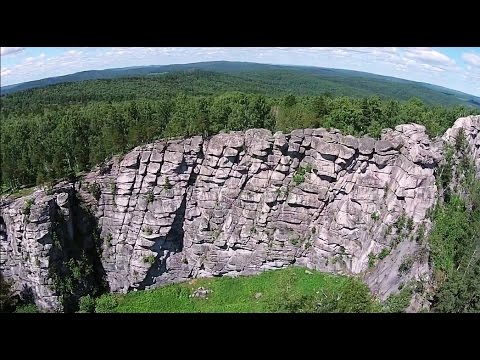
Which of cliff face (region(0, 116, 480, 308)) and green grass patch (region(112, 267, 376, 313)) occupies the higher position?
cliff face (region(0, 116, 480, 308))

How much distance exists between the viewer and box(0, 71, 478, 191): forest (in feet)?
49.9

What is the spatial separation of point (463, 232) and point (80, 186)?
13.5 metres

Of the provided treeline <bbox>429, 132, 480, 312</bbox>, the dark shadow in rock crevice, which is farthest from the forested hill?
the dark shadow in rock crevice

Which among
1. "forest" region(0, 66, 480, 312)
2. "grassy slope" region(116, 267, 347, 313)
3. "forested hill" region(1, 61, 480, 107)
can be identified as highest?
"forested hill" region(1, 61, 480, 107)

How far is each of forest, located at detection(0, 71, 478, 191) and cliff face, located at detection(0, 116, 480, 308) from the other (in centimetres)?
94

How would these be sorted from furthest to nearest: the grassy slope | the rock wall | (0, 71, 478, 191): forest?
(0, 71, 478, 191): forest < the grassy slope < the rock wall

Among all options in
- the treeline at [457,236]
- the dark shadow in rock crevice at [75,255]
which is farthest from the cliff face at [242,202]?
the treeline at [457,236]

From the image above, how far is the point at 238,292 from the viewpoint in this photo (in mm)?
14859

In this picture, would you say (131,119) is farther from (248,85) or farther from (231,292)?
(231,292)

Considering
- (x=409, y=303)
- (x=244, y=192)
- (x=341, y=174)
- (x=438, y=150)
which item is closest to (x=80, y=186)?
(x=244, y=192)

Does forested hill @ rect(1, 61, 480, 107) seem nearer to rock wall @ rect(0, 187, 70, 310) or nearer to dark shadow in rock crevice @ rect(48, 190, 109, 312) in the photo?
rock wall @ rect(0, 187, 70, 310)

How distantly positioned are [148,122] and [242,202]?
516cm

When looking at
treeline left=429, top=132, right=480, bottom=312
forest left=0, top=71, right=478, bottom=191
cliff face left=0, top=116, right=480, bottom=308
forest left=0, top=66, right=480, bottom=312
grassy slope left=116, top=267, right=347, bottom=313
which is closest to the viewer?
treeline left=429, top=132, right=480, bottom=312

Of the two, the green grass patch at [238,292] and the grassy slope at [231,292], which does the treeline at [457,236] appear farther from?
the grassy slope at [231,292]
